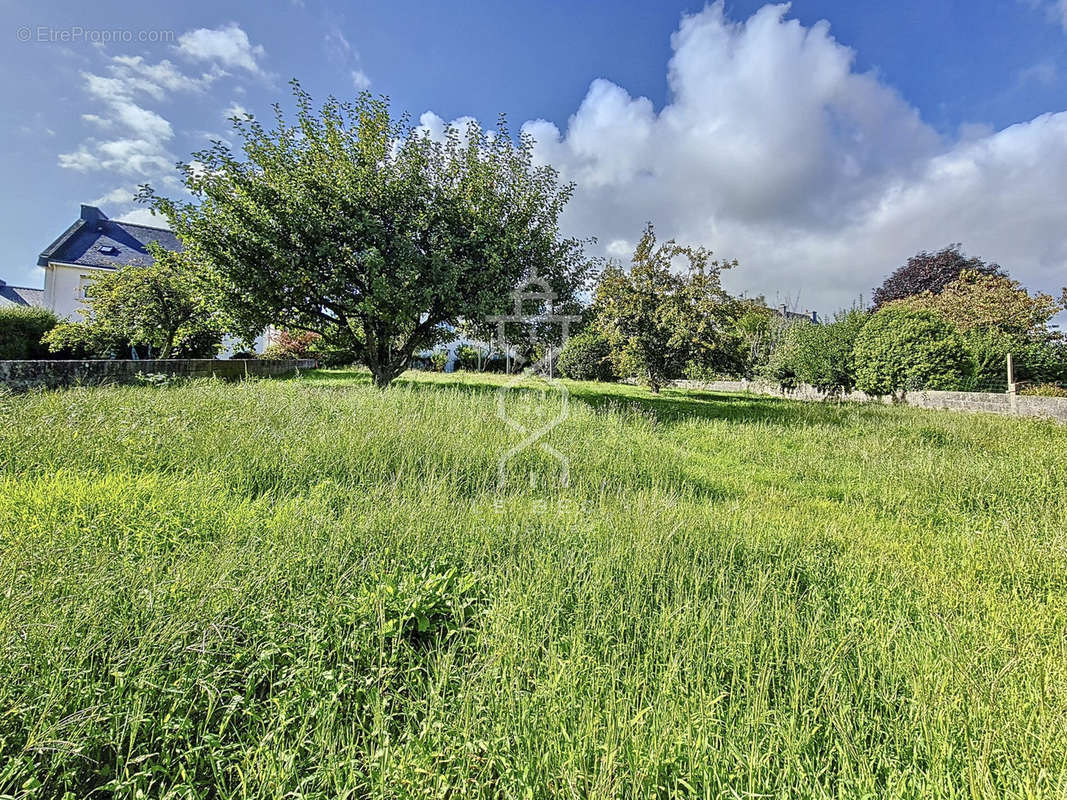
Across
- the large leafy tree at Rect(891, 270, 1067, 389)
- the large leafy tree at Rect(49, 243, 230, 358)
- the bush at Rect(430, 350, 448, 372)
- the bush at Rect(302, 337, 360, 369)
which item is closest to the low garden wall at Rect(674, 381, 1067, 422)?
the large leafy tree at Rect(891, 270, 1067, 389)

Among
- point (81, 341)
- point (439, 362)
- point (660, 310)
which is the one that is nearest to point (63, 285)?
point (81, 341)

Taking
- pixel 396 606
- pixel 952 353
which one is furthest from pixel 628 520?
pixel 952 353

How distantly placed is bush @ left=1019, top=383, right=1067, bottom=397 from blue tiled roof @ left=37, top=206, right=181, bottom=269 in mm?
37555

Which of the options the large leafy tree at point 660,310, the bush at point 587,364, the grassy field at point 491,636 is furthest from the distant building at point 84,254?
the grassy field at point 491,636

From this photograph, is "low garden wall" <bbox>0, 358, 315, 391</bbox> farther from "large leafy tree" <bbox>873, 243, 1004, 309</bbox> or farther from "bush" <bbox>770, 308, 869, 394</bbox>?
"large leafy tree" <bbox>873, 243, 1004, 309</bbox>

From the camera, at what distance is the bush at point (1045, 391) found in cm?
1082

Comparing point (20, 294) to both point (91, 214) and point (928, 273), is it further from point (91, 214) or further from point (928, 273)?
point (928, 273)

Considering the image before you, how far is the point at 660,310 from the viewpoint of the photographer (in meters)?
11.7

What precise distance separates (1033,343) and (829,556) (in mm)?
17115

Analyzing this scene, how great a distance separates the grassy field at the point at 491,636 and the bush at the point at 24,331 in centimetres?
1452

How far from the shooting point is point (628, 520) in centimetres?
293

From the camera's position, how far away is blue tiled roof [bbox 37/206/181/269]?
22750 millimetres

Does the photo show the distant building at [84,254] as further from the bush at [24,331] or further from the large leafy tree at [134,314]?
the large leafy tree at [134,314]

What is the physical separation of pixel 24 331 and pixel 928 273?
4568 centimetres
